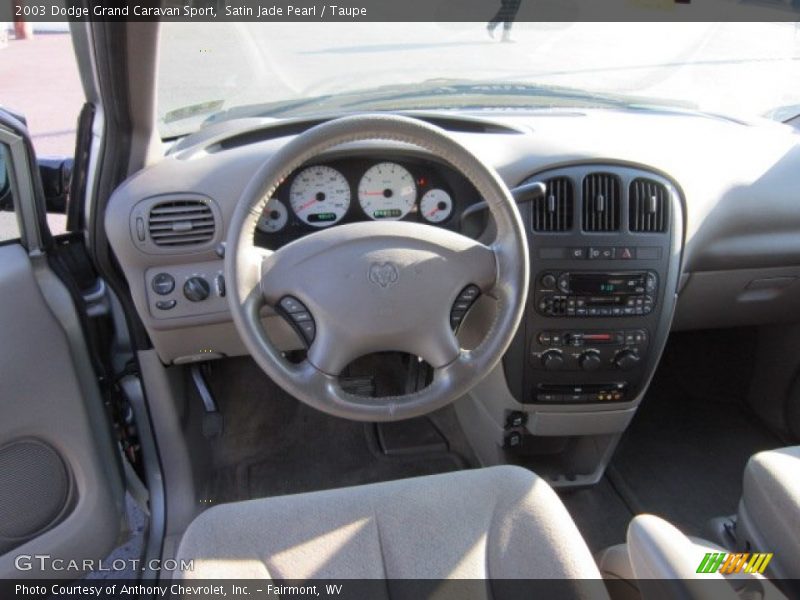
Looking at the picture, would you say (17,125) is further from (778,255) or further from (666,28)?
(778,255)

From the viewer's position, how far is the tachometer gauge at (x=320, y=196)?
1878 millimetres

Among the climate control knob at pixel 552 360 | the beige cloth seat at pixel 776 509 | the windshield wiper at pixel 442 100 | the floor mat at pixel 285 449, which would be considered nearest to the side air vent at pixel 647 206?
the climate control knob at pixel 552 360

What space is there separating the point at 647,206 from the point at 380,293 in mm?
916

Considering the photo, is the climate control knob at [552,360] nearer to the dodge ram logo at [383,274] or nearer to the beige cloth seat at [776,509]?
the beige cloth seat at [776,509]

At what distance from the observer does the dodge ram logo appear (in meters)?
1.45

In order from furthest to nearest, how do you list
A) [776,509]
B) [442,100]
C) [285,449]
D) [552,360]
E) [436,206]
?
[285,449] → [442,100] → [552,360] → [436,206] → [776,509]

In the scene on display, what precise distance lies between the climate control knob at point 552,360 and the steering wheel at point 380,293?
0.62 metres

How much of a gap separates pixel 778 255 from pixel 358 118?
162 cm

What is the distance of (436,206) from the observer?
198 centimetres

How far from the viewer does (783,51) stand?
2.57 meters

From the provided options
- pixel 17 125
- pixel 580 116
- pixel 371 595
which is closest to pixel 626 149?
pixel 580 116

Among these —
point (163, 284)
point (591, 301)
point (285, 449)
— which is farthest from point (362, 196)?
point (285, 449)

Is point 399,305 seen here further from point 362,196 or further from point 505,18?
point 505,18

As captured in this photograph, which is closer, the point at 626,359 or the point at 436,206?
the point at 436,206
